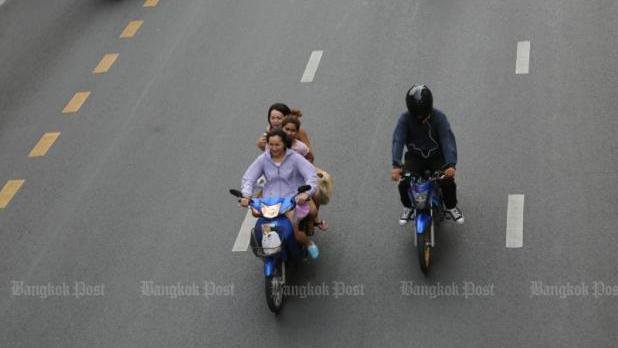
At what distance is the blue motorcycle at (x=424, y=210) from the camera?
10578mm

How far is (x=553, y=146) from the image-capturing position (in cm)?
1262

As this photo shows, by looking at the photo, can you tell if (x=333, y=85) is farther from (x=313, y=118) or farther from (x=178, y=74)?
(x=178, y=74)

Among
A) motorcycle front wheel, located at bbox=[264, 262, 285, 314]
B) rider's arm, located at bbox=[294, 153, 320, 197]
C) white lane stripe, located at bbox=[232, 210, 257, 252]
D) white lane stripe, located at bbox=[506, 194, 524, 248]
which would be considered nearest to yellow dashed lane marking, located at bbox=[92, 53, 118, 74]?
white lane stripe, located at bbox=[232, 210, 257, 252]

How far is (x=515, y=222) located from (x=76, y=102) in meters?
7.40

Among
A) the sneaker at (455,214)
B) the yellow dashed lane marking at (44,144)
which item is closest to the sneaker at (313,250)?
the sneaker at (455,214)

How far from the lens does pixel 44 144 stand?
1492cm

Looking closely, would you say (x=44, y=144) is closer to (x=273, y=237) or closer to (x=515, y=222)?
(x=273, y=237)

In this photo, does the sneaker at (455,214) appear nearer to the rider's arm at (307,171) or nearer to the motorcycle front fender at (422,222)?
the motorcycle front fender at (422,222)


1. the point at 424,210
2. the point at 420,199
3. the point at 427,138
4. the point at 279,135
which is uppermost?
the point at 279,135

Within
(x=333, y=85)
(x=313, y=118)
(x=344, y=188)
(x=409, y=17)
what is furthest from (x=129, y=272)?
(x=409, y=17)

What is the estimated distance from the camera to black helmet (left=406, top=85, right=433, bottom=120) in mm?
10508

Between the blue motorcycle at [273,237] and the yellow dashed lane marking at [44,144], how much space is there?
17.4 ft

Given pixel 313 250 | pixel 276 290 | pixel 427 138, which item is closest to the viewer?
pixel 276 290

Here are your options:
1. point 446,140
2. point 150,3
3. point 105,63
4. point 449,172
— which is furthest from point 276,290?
point 150,3
